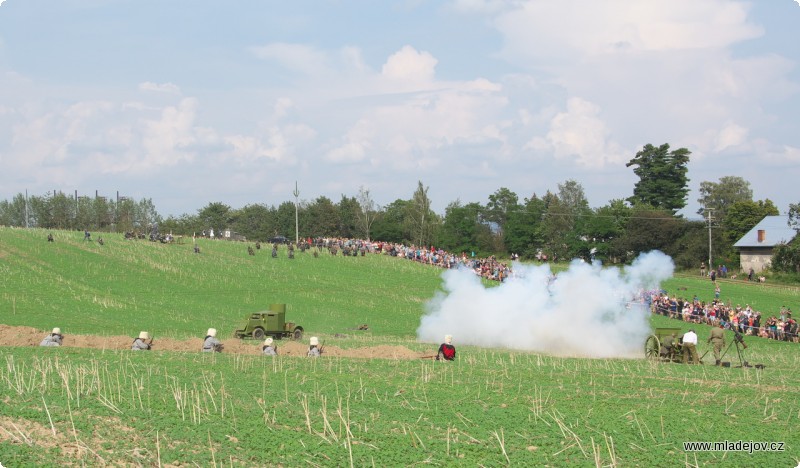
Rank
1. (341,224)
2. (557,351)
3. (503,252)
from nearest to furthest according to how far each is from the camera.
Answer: (557,351), (503,252), (341,224)

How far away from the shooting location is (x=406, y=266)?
83938 millimetres

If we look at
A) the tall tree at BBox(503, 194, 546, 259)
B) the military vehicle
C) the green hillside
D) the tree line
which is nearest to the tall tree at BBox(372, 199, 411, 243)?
the tree line

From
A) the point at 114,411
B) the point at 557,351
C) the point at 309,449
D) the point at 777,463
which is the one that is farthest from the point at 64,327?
the point at 777,463

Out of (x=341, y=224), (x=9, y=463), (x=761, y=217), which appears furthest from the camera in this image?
(x=341, y=224)

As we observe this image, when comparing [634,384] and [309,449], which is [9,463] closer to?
[309,449]

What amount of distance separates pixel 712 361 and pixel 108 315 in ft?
107

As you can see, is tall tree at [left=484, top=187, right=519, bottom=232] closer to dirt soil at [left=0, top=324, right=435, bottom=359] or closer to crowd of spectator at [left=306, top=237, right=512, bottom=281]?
crowd of spectator at [left=306, top=237, right=512, bottom=281]

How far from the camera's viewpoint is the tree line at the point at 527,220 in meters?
110

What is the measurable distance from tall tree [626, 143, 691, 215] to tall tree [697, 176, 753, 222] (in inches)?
538

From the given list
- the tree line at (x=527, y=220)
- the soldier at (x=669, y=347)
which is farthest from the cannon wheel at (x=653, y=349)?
the tree line at (x=527, y=220)

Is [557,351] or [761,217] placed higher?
[761,217]

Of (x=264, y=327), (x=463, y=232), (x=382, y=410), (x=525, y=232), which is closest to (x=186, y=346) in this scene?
(x=264, y=327)

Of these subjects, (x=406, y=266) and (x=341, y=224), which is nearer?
(x=406, y=266)

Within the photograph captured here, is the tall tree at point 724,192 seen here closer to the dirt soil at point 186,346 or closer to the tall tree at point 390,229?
the tall tree at point 390,229
